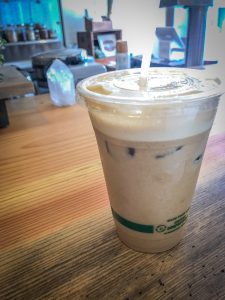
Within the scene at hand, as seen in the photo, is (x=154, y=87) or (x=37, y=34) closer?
(x=154, y=87)

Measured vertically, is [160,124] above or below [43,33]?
below

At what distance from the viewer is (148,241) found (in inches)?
15.5

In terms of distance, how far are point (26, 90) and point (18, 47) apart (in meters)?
2.57

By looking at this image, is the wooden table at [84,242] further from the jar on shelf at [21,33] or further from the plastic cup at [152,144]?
the jar on shelf at [21,33]

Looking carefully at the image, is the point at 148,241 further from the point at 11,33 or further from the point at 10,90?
the point at 11,33

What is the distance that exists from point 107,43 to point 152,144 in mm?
3171

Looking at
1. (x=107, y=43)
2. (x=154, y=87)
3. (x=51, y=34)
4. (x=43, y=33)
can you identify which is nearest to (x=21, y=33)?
(x=43, y=33)

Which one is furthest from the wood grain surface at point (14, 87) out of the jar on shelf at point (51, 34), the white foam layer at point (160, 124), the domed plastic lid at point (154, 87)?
the jar on shelf at point (51, 34)

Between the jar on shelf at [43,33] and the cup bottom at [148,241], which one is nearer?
the cup bottom at [148,241]

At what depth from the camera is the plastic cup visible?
305mm

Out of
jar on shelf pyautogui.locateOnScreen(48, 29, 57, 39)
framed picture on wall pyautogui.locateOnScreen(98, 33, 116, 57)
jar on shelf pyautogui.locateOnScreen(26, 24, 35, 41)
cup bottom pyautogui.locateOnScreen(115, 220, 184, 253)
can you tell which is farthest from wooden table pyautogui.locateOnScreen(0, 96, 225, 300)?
jar on shelf pyautogui.locateOnScreen(48, 29, 57, 39)

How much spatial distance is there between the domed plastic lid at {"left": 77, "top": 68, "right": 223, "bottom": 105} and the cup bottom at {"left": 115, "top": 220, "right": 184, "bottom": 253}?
8.5 inches

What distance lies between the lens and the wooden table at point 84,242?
0.35m

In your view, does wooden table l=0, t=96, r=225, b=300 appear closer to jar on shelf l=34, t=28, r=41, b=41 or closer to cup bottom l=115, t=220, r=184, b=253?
cup bottom l=115, t=220, r=184, b=253
